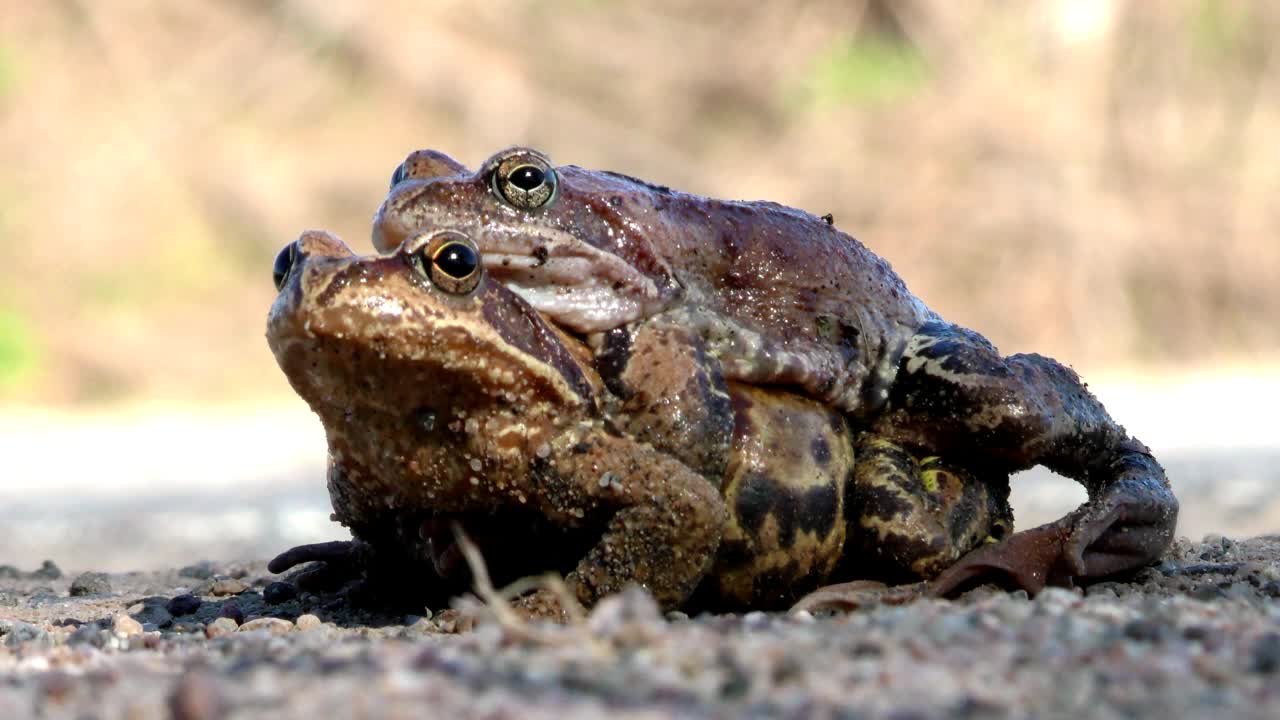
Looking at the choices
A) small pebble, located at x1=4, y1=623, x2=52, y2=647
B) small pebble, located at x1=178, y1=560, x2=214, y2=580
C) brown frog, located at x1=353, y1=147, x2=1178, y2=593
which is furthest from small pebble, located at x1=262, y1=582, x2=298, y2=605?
brown frog, located at x1=353, y1=147, x2=1178, y2=593

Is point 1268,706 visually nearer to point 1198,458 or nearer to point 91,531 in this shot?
point 91,531

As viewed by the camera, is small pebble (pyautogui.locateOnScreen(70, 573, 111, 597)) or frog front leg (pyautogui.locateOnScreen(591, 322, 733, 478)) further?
small pebble (pyautogui.locateOnScreen(70, 573, 111, 597))

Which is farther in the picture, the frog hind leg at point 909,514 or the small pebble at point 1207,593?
the frog hind leg at point 909,514

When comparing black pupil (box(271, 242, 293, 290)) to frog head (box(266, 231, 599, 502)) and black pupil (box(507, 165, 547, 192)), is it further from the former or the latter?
black pupil (box(507, 165, 547, 192))

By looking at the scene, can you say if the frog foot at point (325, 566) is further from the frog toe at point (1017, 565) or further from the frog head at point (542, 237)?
the frog toe at point (1017, 565)

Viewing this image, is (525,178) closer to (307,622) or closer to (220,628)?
(307,622)

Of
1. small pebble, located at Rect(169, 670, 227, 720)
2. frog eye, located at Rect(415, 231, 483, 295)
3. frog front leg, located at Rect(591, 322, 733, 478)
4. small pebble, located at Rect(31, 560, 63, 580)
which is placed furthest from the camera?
small pebble, located at Rect(31, 560, 63, 580)

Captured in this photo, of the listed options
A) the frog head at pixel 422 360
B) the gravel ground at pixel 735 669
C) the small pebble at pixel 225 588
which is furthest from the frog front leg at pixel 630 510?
the small pebble at pixel 225 588
